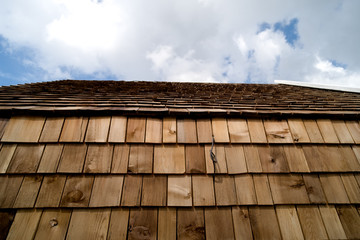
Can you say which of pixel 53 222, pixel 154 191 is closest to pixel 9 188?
pixel 53 222

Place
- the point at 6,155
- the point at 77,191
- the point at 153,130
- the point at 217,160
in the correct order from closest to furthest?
the point at 77,191 < the point at 6,155 < the point at 217,160 < the point at 153,130

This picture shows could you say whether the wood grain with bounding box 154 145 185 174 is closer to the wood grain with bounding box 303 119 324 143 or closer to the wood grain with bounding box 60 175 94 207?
the wood grain with bounding box 60 175 94 207

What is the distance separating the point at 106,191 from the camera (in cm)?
147

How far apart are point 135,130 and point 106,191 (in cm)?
70

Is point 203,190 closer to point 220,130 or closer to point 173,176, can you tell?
point 173,176

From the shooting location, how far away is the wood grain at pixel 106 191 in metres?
1.43

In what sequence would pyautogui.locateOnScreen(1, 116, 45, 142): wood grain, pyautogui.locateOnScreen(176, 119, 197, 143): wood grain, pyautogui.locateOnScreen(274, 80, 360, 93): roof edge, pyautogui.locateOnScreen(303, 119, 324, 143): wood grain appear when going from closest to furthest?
pyautogui.locateOnScreen(1, 116, 45, 142): wood grain → pyautogui.locateOnScreen(176, 119, 197, 143): wood grain → pyautogui.locateOnScreen(303, 119, 324, 143): wood grain → pyautogui.locateOnScreen(274, 80, 360, 93): roof edge

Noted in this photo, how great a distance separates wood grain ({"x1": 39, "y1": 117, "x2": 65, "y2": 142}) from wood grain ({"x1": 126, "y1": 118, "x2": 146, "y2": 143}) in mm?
806

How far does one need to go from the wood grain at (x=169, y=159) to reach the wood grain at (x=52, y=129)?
1175 millimetres

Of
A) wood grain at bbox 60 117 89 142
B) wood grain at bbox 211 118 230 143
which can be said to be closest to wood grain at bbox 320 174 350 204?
wood grain at bbox 211 118 230 143

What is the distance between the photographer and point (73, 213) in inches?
54.7

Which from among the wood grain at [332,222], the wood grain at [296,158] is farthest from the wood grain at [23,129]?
the wood grain at [332,222]

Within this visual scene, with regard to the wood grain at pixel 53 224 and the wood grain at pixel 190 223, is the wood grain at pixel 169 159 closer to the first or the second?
the wood grain at pixel 190 223

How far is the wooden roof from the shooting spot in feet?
4.57
